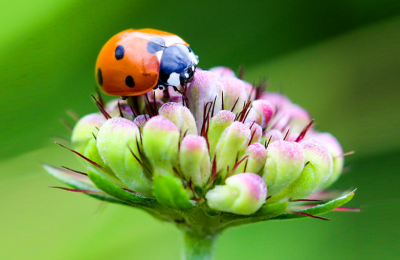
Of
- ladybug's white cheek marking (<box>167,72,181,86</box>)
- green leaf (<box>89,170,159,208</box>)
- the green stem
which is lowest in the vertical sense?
the green stem

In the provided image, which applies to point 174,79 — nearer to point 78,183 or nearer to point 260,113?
point 260,113

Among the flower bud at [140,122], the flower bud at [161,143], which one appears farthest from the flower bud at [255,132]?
the flower bud at [140,122]

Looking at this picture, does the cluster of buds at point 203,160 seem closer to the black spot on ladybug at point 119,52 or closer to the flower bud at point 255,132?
the flower bud at point 255,132

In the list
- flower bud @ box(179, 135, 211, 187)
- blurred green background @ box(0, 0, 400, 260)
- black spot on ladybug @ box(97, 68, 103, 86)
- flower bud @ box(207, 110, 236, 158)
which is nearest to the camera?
flower bud @ box(179, 135, 211, 187)

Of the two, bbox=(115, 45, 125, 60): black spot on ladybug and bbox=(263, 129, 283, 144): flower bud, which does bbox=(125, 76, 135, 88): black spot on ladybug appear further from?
bbox=(263, 129, 283, 144): flower bud

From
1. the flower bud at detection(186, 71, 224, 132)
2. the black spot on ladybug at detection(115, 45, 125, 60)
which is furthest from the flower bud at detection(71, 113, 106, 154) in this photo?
the flower bud at detection(186, 71, 224, 132)

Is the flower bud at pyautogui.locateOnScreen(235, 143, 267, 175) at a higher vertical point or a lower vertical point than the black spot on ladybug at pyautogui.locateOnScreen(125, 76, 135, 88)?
lower
